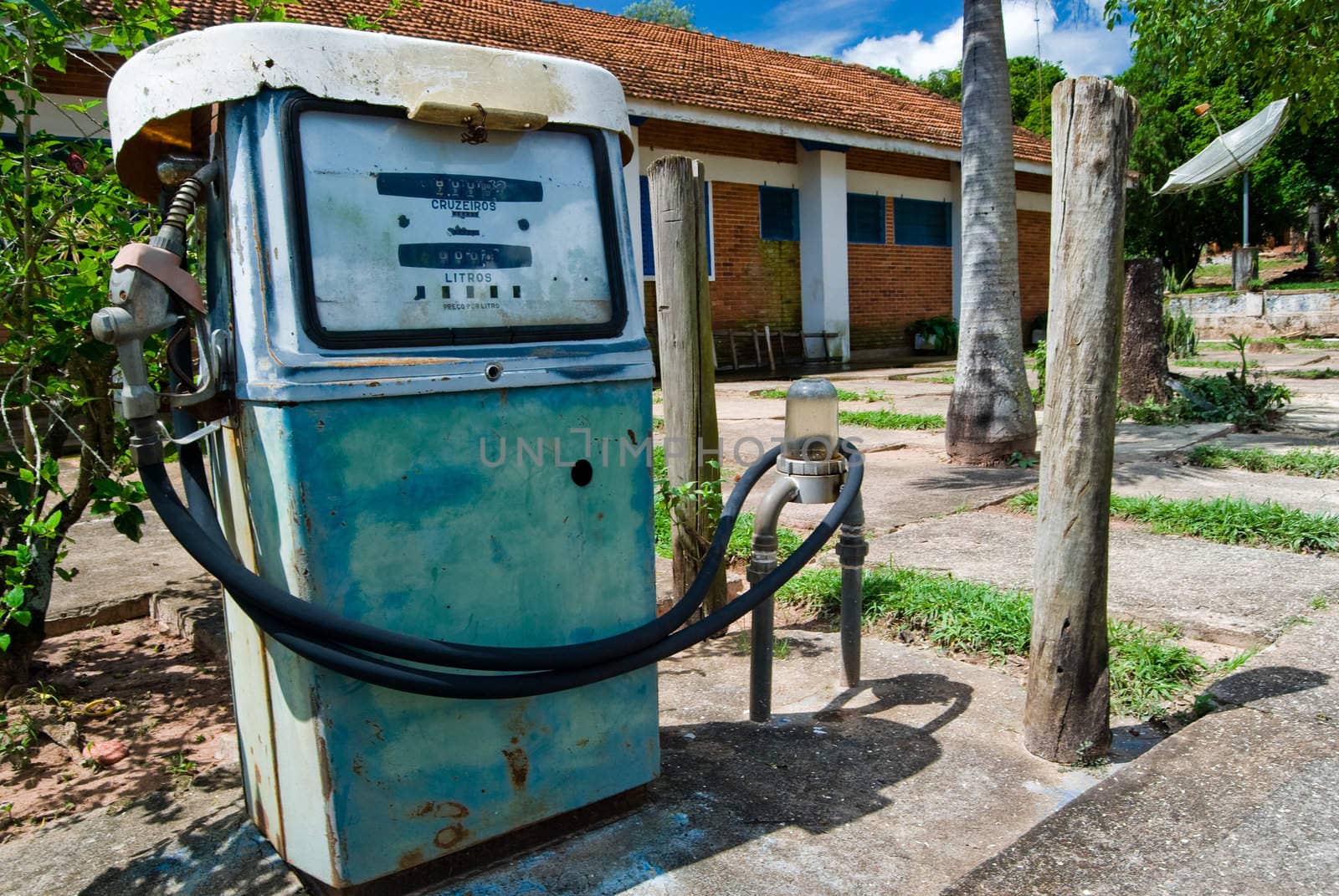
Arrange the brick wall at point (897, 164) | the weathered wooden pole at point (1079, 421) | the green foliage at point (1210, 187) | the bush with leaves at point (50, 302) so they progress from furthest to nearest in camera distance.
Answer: the green foliage at point (1210, 187) < the brick wall at point (897, 164) < the bush with leaves at point (50, 302) < the weathered wooden pole at point (1079, 421)

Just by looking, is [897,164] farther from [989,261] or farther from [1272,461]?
[1272,461]

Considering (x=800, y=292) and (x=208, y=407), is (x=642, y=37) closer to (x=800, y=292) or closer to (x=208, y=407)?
(x=800, y=292)

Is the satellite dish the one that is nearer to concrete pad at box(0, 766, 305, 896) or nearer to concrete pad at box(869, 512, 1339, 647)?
concrete pad at box(869, 512, 1339, 647)

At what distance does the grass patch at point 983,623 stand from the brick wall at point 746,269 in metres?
10.2

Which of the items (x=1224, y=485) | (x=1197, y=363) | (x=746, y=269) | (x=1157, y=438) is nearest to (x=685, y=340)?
(x=1224, y=485)

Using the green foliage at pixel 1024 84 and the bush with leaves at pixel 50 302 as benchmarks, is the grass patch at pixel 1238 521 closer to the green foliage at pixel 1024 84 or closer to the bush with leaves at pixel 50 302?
the bush with leaves at pixel 50 302

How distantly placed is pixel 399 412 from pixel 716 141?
13.2 meters

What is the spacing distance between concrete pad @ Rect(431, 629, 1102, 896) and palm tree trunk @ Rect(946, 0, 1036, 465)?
3737mm

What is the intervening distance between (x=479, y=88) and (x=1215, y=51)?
10.1 metres

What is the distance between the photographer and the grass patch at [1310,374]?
37.9 ft

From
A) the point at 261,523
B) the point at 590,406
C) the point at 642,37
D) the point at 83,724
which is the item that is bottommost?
the point at 83,724

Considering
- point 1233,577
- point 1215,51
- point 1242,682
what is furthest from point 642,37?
point 1242,682

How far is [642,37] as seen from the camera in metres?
16.2

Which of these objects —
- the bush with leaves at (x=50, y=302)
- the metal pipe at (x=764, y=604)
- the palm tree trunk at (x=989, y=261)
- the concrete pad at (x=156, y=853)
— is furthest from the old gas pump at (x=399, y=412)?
the palm tree trunk at (x=989, y=261)
